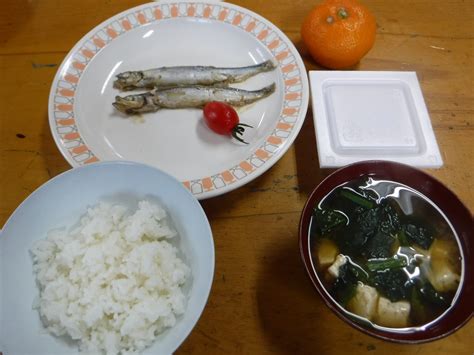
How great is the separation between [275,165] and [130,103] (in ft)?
1.79

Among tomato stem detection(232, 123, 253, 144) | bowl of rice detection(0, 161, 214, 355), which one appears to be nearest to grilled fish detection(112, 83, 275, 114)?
tomato stem detection(232, 123, 253, 144)

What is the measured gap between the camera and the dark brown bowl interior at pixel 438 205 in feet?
2.47

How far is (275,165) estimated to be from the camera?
4.13 feet

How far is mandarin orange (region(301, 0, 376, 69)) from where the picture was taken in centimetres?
135

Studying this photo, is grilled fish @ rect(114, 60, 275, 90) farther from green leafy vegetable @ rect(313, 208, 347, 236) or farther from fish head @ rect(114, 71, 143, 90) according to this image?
green leafy vegetable @ rect(313, 208, 347, 236)

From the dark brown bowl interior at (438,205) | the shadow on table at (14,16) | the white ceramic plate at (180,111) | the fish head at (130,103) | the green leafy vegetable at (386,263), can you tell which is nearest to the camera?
the dark brown bowl interior at (438,205)

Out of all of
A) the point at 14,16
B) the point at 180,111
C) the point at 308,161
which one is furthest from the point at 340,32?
the point at 14,16

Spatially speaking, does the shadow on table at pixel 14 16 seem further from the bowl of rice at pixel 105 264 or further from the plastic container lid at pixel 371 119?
the plastic container lid at pixel 371 119

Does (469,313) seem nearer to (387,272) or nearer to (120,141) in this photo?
(387,272)

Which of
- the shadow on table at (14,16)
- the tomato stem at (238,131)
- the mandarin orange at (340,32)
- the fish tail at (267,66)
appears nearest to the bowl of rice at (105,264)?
the tomato stem at (238,131)

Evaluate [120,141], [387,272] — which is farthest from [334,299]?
[120,141]

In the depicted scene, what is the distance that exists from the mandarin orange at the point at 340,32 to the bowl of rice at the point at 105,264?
0.86 metres

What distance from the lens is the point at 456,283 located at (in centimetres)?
86

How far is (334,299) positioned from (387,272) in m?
0.17
